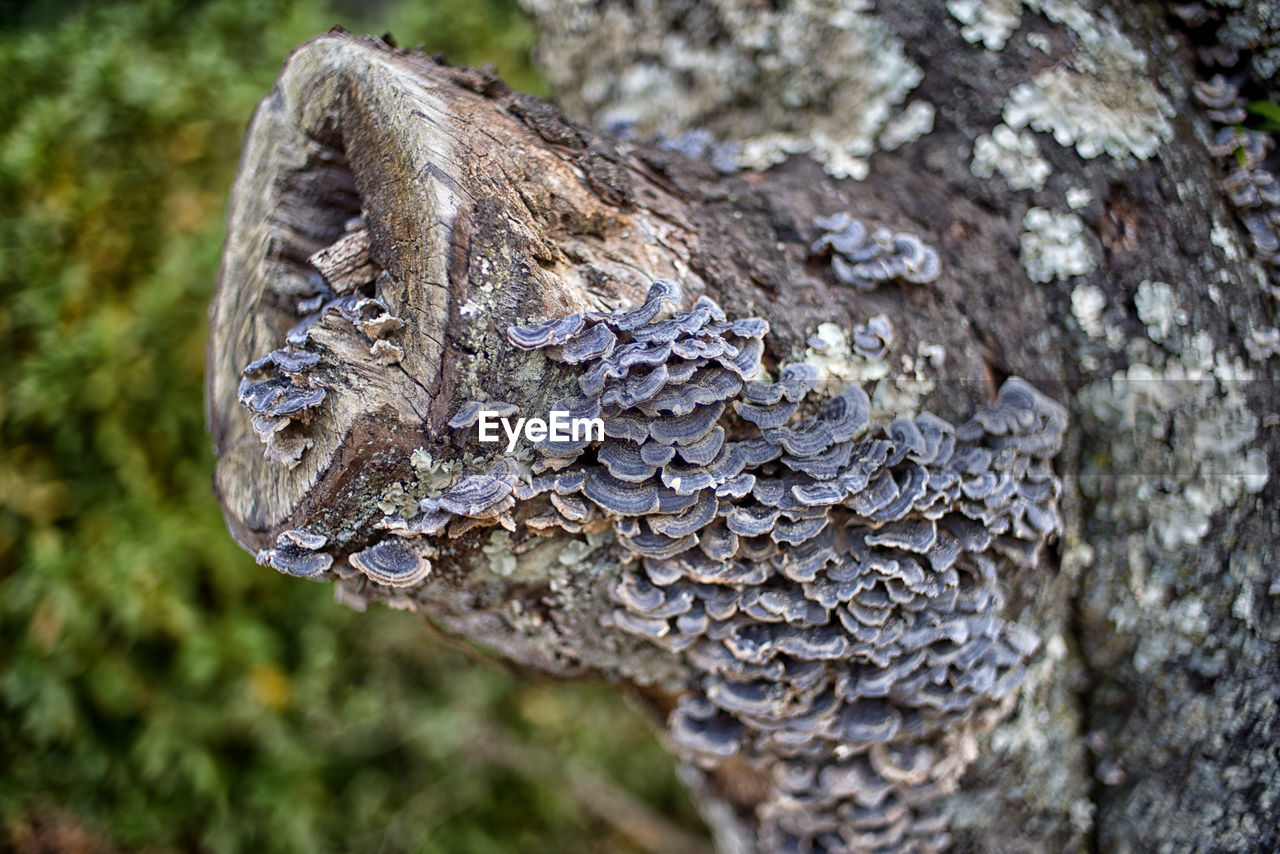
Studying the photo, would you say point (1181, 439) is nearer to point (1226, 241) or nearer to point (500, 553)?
point (1226, 241)

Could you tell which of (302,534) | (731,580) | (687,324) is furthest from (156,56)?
(731,580)

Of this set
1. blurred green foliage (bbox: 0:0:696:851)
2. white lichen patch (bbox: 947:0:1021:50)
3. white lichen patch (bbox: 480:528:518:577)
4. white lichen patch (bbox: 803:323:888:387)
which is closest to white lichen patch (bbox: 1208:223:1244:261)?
white lichen patch (bbox: 947:0:1021:50)

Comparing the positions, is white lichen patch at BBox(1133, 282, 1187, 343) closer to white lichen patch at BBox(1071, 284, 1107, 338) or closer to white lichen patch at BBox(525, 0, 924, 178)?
white lichen patch at BBox(1071, 284, 1107, 338)

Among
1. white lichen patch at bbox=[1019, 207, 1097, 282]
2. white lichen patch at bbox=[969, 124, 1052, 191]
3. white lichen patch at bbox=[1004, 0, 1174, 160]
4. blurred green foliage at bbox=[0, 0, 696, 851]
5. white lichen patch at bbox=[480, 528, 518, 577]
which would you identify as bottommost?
blurred green foliage at bbox=[0, 0, 696, 851]

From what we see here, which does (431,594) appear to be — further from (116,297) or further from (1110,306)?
(116,297)

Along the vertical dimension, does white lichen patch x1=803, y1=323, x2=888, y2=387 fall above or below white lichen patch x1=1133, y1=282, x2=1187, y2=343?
below

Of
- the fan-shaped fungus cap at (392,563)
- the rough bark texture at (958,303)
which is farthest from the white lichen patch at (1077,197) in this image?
the fan-shaped fungus cap at (392,563)
